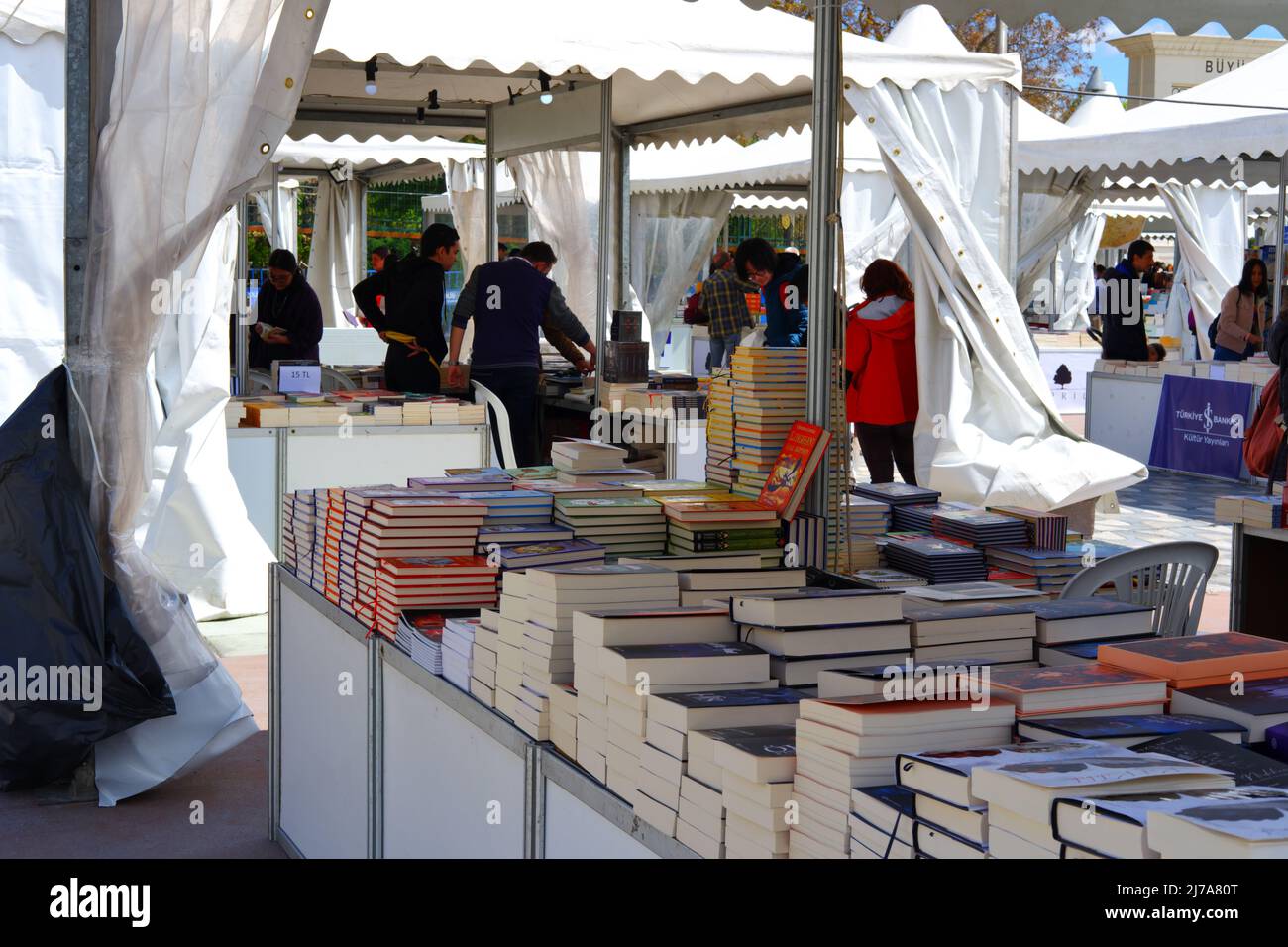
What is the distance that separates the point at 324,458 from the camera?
734 centimetres

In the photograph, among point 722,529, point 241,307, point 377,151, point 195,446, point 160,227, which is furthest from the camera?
point 377,151

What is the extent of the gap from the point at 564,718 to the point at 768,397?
1491mm

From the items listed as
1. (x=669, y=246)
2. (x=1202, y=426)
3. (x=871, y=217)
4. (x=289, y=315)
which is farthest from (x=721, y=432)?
(x=669, y=246)

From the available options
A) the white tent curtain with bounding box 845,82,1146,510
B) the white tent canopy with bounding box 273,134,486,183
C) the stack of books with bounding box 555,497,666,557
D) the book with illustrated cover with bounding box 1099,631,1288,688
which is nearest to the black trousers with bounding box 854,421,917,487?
the white tent curtain with bounding box 845,82,1146,510

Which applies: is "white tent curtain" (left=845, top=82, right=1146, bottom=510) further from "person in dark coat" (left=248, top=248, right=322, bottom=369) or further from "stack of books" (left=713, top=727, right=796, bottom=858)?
"stack of books" (left=713, top=727, right=796, bottom=858)

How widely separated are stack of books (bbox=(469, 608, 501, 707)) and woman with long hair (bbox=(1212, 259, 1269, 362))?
35.3 ft

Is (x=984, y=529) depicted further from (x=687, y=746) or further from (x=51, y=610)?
(x=51, y=610)

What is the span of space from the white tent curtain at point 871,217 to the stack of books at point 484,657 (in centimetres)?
1126

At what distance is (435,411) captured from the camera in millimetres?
7566

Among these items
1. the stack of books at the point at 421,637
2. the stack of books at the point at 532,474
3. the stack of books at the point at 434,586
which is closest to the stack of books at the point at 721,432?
the stack of books at the point at 532,474

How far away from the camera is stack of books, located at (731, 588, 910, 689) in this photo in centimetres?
242

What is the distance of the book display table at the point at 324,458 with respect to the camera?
7242 millimetres
